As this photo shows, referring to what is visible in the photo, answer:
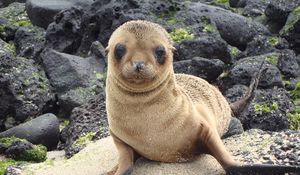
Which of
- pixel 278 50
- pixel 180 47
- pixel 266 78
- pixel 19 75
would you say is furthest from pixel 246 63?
pixel 19 75

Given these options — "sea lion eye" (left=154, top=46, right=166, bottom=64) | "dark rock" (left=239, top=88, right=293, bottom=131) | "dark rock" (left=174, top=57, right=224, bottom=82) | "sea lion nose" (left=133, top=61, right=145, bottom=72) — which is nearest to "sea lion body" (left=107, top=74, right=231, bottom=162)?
"sea lion eye" (left=154, top=46, right=166, bottom=64)

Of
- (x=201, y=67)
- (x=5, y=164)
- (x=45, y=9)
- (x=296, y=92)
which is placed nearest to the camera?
(x=5, y=164)

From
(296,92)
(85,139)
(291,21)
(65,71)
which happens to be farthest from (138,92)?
(291,21)

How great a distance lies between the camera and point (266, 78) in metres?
10.4

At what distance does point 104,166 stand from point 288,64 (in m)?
5.99

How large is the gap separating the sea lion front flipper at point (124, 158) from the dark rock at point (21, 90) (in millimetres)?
4178

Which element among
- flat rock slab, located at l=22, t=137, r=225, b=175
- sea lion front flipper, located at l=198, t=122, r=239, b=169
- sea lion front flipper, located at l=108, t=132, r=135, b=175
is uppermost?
sea lion front flipper, located at l=198, t=122, r=239, b=169

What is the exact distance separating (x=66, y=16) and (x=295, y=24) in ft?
14.6

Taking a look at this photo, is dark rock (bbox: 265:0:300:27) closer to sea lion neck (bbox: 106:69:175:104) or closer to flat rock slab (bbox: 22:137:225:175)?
flat rock slab (bbox: 22:137:225:175)

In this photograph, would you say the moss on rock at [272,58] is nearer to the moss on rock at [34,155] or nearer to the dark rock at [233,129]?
the dark rock at [233,129]

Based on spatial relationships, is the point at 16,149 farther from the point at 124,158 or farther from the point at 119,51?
the point at 119,51

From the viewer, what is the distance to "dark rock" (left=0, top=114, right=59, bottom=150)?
901 centimetres

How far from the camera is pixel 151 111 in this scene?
5.95m

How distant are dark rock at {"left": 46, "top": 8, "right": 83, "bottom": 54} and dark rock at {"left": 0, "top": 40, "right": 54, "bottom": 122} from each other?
199 centimetres
